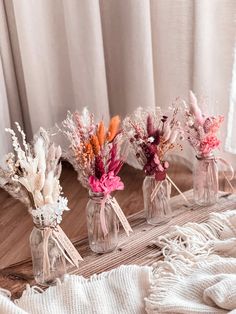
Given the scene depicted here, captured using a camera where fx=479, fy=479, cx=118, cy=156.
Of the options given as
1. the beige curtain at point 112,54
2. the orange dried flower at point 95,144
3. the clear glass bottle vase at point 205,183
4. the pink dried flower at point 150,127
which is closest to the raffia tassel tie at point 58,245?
the orange dried flower at point 95,144

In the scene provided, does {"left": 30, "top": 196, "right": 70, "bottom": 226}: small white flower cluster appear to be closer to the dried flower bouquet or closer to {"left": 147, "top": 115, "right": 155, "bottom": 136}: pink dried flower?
{"left": 147, "top": 115, "right": 155, "bottom": 136}: pink dried flower

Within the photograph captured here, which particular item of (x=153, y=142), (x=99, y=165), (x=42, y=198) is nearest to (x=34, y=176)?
(x=42, y=198)

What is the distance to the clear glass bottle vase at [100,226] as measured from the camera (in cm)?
125

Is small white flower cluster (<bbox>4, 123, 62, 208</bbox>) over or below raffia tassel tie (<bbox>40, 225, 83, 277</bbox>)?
over

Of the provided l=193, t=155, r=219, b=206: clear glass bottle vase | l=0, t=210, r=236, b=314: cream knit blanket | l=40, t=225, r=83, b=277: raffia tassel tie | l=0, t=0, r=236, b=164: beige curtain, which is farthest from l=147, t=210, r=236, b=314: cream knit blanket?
l=0, t=0, r=236, b=164: beige curtain

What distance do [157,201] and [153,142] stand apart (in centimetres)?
19

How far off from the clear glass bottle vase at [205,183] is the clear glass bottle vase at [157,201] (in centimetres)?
13

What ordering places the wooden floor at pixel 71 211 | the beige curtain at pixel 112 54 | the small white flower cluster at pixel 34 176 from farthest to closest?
the beige curtain at pixel 112 54 < the wooden floor at pixel 71 211 < the small white flower cluster at pixel 34 176

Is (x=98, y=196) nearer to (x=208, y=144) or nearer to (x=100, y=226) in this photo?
(x=100, y=226)

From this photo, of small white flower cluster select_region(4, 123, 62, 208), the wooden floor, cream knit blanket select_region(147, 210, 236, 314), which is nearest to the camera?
cream knit blanket select_region(147, 210, 236, 314)

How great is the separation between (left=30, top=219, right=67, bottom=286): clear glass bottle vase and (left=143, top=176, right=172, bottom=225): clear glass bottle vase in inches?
12.9

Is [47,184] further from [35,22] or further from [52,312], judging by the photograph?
[35,22]

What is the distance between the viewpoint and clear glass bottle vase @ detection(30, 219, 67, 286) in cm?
115

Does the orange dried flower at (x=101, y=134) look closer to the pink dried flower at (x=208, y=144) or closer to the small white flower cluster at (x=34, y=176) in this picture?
the small white flower cluster at (x=34, y=176)
